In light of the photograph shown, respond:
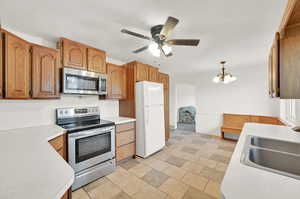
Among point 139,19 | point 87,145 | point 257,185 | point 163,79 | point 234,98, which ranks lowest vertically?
point 87,145

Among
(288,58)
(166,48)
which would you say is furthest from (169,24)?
(288,58)

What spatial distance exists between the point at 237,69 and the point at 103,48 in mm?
4125

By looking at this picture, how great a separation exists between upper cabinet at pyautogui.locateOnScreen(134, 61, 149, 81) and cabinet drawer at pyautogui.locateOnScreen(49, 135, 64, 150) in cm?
179

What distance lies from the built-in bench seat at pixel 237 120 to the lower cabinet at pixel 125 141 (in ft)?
10.2

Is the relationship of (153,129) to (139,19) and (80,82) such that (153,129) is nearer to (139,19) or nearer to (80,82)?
(80,82)

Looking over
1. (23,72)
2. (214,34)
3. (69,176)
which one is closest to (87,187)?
(69,176)

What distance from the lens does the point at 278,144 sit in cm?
137

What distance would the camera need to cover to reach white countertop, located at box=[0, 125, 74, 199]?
54cm

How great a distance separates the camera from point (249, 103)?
390 cm

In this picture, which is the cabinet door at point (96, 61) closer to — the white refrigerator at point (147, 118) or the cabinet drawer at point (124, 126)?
the white refrigerator at point (147, 118)

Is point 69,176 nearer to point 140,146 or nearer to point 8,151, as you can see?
point 8,151

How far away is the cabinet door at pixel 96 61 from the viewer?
2.30m

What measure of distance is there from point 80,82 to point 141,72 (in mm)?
1312

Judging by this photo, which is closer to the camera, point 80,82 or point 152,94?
point 80,82
